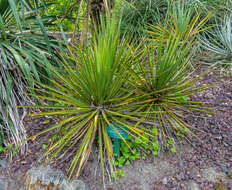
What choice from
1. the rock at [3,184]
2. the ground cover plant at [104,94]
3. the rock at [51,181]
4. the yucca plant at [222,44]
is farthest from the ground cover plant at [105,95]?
the yucca plant at [222,44]

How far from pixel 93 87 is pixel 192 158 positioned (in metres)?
1.00

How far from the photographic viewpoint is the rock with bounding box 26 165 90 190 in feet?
4.89

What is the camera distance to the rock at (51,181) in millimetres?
1490

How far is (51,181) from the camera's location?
1.50m

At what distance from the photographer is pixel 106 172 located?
5.29ft

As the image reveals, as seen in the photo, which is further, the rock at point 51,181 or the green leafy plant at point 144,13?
the green leafy plant at point 144,13

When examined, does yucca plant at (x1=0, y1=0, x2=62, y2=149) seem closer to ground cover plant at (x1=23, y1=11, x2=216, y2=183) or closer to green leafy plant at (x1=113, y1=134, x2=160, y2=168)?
ground cover plant at (x1=23, y1=11, x2=216, y2=183)

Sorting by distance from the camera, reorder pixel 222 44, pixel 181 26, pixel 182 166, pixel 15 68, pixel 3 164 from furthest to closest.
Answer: pixel 222 44
pixel 181 26
pixel 15 68
pixel 3 164
pixel 182 166

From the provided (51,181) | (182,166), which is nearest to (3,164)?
(51,181)

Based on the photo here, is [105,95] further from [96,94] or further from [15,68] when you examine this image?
[15,68]

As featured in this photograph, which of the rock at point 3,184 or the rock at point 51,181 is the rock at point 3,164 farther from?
the rock at point 51,181

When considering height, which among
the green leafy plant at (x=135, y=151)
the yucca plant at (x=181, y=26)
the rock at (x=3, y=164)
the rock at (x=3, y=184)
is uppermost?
the yucca plant at (x=181, y=26)

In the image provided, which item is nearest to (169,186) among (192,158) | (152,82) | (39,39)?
(192,158)

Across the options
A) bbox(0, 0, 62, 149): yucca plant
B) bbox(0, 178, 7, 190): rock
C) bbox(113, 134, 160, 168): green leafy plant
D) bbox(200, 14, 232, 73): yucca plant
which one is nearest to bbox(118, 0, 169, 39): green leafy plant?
bbox(200, 14, 232, 73): yucca plant
